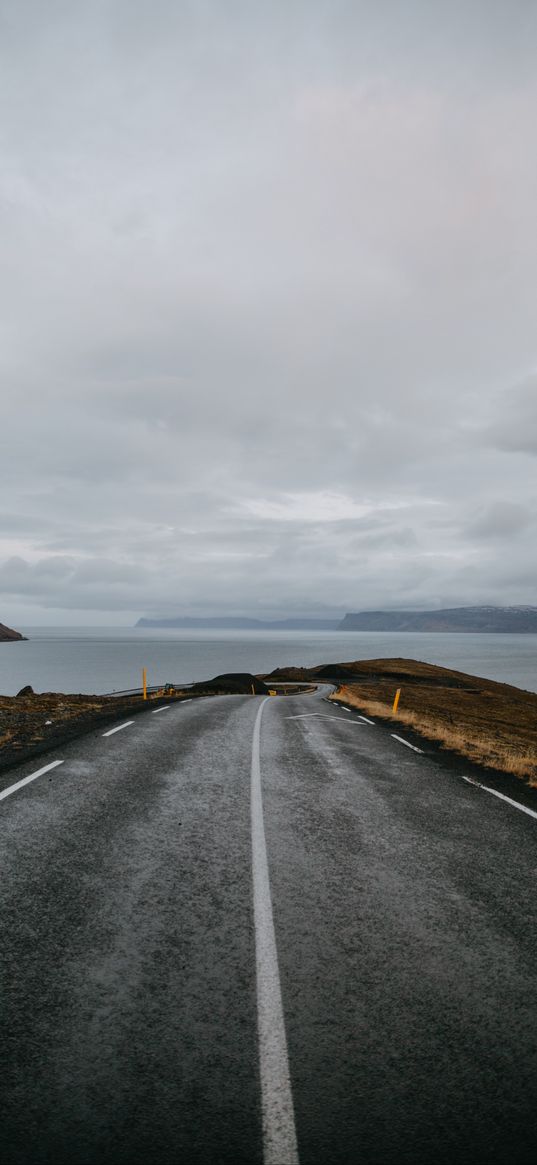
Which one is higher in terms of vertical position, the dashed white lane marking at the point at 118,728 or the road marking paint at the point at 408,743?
Result: the dashed white lane marking at the point at 118,728

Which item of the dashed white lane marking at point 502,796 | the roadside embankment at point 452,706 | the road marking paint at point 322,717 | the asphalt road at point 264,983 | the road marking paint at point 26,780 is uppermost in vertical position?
the road marking paint at point 26,780

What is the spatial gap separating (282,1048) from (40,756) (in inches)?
344

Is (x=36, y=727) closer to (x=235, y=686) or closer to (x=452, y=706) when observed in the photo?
(x=452, y=706)

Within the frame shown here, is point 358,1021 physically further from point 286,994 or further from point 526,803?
point 526,803

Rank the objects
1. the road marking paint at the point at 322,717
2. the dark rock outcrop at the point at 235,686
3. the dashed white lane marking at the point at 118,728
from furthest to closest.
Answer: the dark rock outcrop at the point at 235,686, the road marking paint at the point at 322,717, the dashed white lane marking at the point at 118,728

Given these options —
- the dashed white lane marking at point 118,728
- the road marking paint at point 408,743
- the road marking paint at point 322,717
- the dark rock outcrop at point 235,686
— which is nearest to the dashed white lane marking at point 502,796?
the road marking paint at point 408,743

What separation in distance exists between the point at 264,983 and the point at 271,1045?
589 millimetres

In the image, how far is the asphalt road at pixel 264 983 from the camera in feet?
8.43

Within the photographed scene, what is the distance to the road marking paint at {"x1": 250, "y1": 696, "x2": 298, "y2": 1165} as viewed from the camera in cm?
246

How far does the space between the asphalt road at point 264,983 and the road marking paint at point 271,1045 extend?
14 millimetres

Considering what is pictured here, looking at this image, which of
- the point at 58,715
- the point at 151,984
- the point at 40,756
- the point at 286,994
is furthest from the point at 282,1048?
the point at 58,715

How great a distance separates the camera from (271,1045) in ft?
10.1

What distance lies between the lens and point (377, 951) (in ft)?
13.5

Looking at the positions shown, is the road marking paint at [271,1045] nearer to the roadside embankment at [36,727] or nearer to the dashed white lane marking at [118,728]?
the roadside embankment at [36,727]
